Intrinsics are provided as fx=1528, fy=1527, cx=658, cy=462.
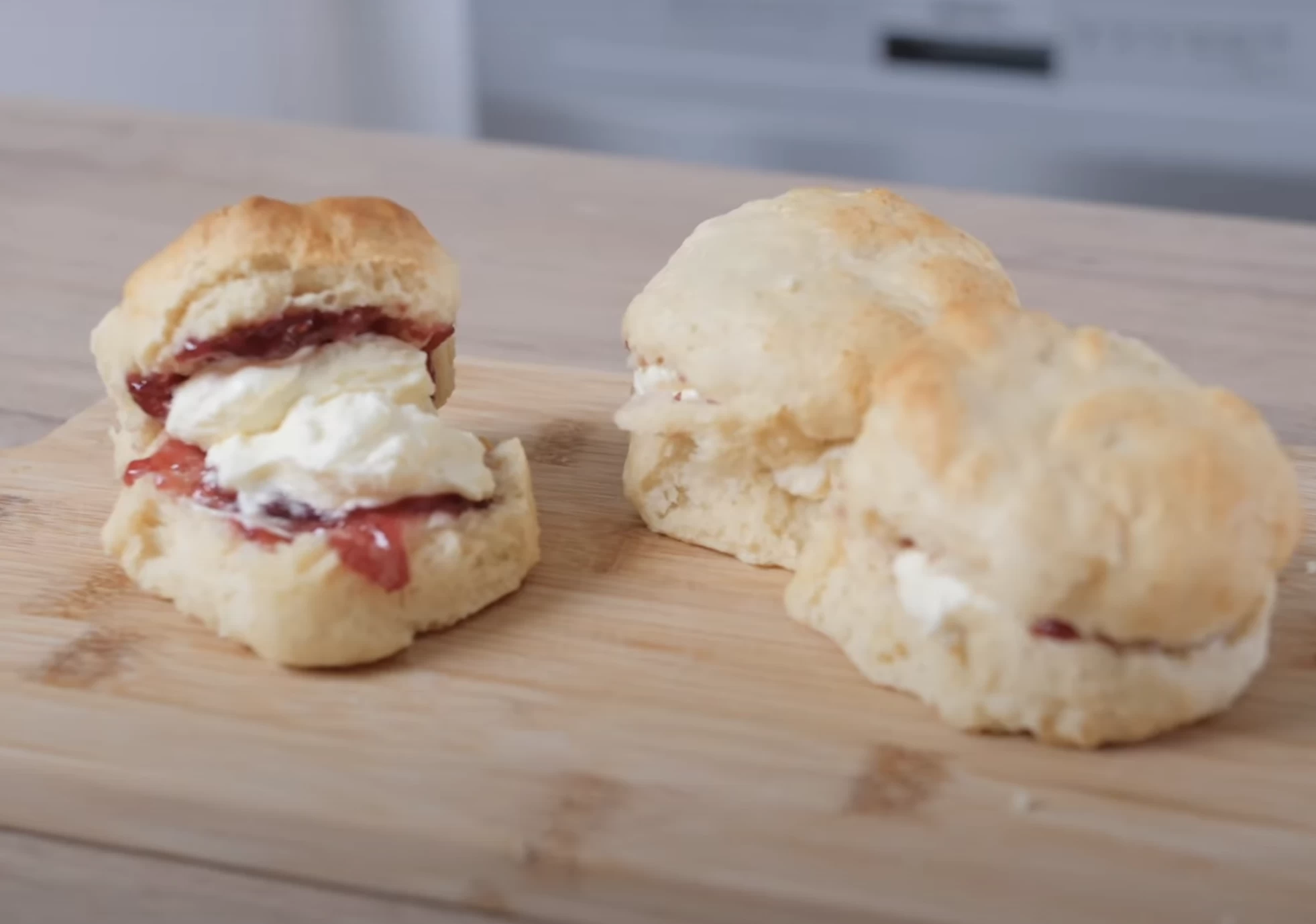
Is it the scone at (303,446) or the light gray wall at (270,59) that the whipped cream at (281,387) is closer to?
the scone at (303,446)

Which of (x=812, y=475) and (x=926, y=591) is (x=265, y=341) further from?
(x=926, y=591)

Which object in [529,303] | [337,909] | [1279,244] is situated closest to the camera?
[337,909]

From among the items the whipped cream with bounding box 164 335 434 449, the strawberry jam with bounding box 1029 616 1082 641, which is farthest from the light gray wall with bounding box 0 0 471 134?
the strawberry jam with bounding box 1029 616 1082 641

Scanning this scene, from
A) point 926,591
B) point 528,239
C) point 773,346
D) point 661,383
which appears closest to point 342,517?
point 661,383

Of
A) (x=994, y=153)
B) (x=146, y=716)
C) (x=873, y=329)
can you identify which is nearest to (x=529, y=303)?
(x=873, y=329)

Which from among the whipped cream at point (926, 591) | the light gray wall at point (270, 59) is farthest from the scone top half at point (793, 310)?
the light gray wall at point (270, 59)

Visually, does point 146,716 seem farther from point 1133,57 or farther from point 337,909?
point 1133,57
